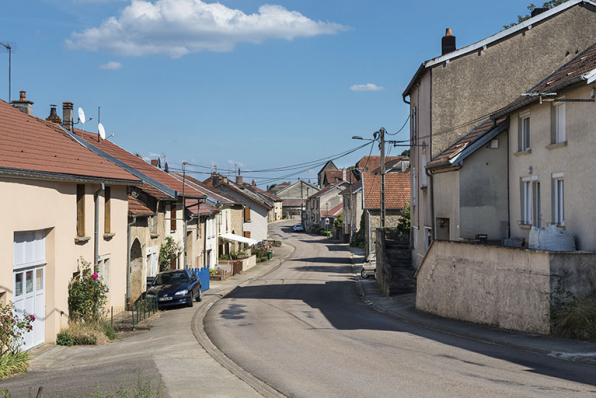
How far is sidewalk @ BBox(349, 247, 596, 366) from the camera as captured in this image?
493 inches

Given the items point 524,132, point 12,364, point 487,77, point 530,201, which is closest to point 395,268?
point 487,77

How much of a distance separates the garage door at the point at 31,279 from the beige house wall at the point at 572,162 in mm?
13274

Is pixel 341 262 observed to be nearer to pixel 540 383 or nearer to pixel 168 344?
pixel 168 344

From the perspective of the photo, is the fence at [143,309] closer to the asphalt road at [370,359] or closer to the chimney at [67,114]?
the asphalt road at [370,359]

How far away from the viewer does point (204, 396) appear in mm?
9633

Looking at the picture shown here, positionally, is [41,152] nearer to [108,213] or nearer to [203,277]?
[108,213]

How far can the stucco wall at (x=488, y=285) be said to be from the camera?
14.9 m

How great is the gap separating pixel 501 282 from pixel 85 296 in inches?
430

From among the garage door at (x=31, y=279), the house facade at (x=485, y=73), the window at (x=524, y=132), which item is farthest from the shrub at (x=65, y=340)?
the house facade at (x=485, y=73)

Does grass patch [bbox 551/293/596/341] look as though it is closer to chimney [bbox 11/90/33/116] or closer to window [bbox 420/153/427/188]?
window [bbox 420/153/427/188]

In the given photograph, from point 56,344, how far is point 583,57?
17328 millimetres

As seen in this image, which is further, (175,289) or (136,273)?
(136,273)

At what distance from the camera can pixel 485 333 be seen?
1594cm

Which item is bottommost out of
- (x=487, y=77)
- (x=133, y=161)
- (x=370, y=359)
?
(x=370, y=359)
